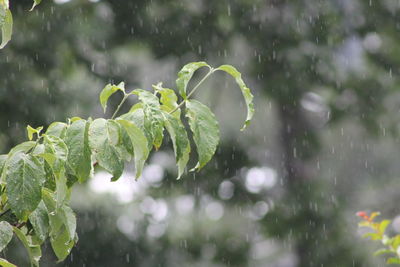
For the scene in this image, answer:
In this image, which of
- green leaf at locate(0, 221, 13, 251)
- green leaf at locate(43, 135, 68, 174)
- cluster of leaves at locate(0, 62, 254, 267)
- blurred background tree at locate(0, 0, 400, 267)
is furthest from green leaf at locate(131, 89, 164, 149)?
blurred background tree at locate(0, 0, 400, 267)

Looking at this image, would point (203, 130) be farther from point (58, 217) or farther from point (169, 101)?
point (58, 217)

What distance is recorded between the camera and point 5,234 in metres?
1.03

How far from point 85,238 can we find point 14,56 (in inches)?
51.4

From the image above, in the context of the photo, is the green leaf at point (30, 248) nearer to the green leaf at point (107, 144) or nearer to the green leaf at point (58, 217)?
the green leaf at point (58, 217)

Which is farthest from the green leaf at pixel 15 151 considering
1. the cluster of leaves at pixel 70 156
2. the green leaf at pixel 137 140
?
the green leaf at pixel 137 140

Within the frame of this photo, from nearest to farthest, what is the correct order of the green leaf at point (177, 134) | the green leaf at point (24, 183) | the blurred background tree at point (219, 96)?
1. the green leaf at point (24, 183)
2. the green leaf at point (177, 134)
3. the blurred background tree at point (219, 96)

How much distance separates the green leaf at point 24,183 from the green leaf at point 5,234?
0.16ft

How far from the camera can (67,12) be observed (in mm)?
5027

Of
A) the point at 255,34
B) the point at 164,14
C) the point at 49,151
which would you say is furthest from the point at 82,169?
the point at 255,34

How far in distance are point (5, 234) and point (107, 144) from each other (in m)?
0.18

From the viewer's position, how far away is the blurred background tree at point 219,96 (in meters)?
4.89

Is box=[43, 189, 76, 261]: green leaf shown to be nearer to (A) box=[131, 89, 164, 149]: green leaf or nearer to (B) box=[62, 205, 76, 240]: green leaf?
(B) box=[62, 205, 76, 240]: green leaf

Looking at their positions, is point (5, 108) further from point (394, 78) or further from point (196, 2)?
point (394, 78)

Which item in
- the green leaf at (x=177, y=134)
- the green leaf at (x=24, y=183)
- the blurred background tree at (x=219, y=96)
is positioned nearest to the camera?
the green leaf at (x=24, y=183)
